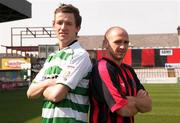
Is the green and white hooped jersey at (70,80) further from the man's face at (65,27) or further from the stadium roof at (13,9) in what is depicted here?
the stadium roof at (13,9)

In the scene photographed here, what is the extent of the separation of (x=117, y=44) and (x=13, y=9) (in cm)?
2491

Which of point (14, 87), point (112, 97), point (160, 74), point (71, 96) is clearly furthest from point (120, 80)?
point (160, 74)

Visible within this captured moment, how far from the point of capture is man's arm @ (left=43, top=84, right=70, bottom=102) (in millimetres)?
3461

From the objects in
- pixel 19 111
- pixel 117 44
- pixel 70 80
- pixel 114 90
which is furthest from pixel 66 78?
pixel 19 111

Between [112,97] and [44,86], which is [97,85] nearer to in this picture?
[112,97]

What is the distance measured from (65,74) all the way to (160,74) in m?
46.8

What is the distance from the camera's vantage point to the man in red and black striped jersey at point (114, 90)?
3527 millimetres

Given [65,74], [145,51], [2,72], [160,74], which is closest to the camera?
[65,74]

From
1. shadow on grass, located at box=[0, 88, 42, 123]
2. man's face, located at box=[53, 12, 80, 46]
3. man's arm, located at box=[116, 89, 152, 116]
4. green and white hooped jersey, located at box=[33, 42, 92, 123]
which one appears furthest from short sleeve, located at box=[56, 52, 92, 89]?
shadow on grass, located at box=[0, 88, 42, 123]

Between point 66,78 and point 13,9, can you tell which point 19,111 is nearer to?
point 13,9

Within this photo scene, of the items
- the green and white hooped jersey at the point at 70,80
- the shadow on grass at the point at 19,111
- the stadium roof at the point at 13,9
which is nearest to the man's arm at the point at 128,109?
the green and white hooped jersey at the point at 70,80

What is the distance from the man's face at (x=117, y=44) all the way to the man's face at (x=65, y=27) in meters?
0.28

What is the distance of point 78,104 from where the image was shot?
3.57 m

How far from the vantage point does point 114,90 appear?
3541 mm
